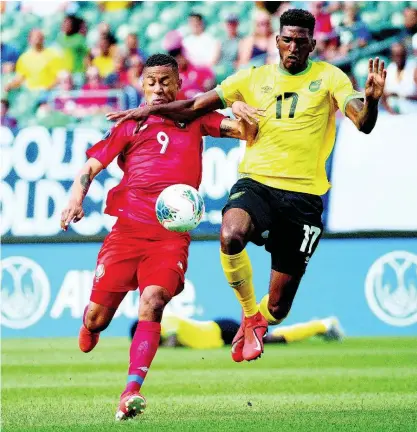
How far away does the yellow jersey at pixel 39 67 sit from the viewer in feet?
56.6

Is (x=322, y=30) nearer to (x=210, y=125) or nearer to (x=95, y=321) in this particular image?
(x=210, y=125)

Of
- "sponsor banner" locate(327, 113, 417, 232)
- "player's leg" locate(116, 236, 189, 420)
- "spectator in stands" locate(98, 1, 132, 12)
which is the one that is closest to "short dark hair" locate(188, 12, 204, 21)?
"spectator in stands" locate(98, 1, 132, 12)

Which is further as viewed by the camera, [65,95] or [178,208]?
[65,95]

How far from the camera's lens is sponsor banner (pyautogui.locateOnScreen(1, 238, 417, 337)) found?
13102 mm

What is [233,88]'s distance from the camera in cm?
798

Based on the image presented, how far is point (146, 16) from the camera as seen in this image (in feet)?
58.5

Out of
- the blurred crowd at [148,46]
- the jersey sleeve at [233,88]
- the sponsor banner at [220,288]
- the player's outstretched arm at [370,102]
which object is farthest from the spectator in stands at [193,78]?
the player's outstretched arm at [370,102]

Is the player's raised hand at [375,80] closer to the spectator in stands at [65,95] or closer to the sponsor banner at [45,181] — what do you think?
the sponsor banner at [45,181]

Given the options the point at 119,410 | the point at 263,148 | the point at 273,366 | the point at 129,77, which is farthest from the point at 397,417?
the point at 129,77

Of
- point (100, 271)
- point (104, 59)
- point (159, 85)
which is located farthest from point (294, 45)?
point (104, 59)

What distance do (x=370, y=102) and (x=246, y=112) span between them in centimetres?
90

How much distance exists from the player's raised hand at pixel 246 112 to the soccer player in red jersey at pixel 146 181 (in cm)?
22

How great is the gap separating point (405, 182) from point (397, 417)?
284 inches

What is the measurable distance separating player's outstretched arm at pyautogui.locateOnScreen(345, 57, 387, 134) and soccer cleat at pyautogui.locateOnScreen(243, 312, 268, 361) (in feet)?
5.52
